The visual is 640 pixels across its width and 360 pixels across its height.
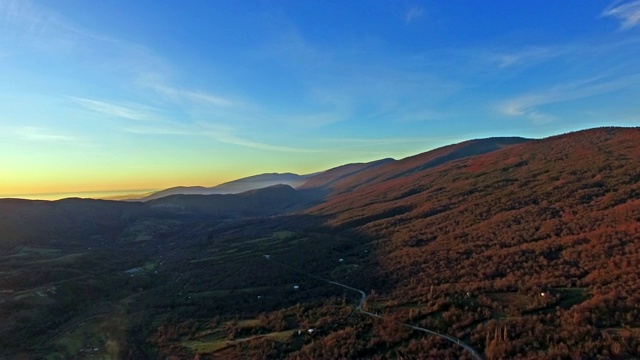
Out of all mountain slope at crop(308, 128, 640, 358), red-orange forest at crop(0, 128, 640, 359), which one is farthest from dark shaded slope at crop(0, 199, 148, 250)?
mountain slope at crop(308, 128, 640, 358)

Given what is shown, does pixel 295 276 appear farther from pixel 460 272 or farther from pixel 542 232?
pixel 542 232

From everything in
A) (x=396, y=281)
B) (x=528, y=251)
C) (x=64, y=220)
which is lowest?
(x=396, y=281)

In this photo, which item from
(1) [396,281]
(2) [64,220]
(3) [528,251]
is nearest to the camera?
(1) [396,281]

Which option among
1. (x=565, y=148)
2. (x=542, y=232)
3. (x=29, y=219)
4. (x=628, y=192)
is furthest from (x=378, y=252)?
(x=29, y=219)

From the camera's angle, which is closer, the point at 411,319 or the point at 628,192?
the point at 411,319

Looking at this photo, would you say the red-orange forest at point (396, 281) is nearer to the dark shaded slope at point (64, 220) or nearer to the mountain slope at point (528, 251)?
the mountain slope at point (528, 251)

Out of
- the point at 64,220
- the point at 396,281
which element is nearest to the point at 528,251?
the point at 396,281

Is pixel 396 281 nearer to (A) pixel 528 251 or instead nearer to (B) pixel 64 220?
(A) pixel 528 251

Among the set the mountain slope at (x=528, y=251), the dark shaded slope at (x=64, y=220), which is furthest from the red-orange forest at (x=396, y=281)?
the dark shaded slope at (x=64, y=220)

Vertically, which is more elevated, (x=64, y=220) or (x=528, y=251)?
(x=64, y=220)
